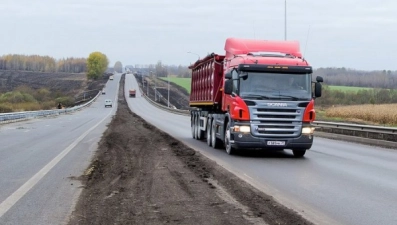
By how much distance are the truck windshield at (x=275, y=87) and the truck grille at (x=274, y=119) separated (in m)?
0.29

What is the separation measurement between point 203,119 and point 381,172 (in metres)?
10.9

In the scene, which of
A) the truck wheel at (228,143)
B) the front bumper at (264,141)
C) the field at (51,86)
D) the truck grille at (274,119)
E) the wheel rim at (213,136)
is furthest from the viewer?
the field at (51,86)

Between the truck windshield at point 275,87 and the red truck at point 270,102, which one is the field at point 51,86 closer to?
the red truck at point 270,102

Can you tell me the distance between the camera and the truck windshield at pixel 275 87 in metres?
18.3

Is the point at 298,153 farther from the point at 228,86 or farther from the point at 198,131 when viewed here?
the point at 198,131

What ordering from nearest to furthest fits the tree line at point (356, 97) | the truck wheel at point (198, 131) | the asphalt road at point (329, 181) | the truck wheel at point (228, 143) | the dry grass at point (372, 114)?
the asphalt road at point (329, 181)
the truck wheel at point (228, 143)
the truck wheel at point (198, 131)
the dry grass at point (372, 114)
the tree line at point (356, 97)

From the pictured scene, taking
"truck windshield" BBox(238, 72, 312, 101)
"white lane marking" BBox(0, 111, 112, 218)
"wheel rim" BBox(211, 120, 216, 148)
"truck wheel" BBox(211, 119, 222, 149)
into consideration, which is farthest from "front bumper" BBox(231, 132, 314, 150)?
"white lane marking" BBox(0, 111, 112, 218)

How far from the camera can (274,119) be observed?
1823 centimetres

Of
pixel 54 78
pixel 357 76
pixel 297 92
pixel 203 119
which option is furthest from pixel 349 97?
pixel 54 78

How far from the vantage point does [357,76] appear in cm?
12169

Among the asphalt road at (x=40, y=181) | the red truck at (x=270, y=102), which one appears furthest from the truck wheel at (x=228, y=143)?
the asphalt road at (x=40, y=181)

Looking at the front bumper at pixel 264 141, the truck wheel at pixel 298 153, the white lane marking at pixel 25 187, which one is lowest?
the truck wheel at pixel 298 153

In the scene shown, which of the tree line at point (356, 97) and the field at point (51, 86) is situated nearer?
the tree line at point (356, 97)

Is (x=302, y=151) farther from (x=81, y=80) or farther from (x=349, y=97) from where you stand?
(x=81, y=80)
